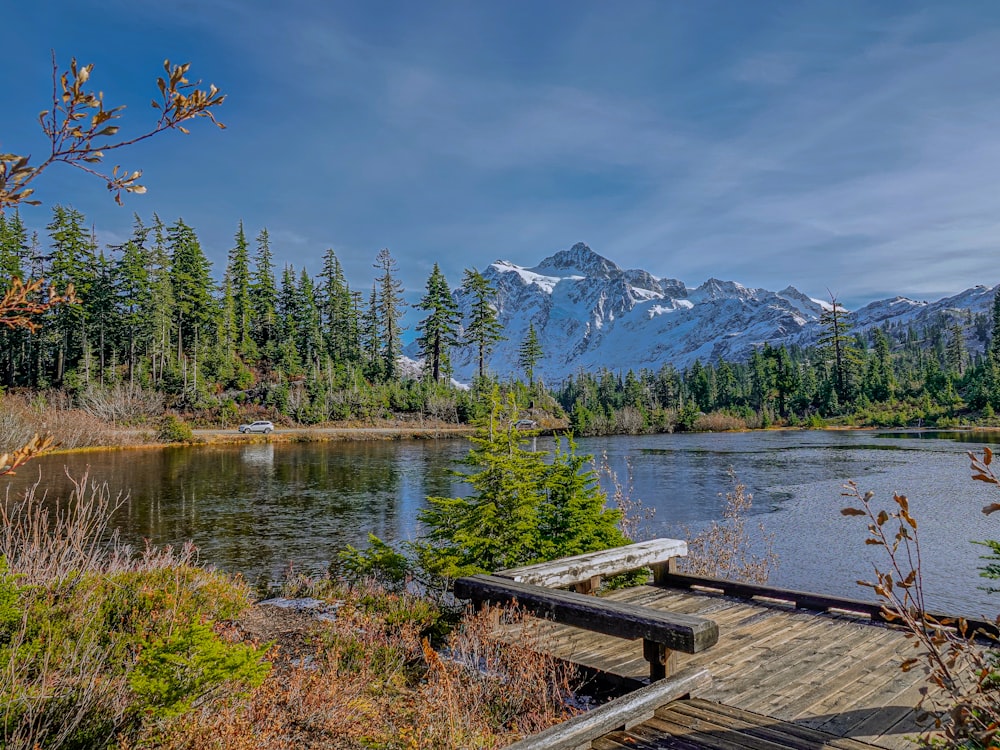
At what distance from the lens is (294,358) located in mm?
60469

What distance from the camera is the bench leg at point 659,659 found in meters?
4.10

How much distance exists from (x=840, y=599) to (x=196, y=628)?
18.5 feet

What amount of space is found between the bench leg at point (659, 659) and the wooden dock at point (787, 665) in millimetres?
177

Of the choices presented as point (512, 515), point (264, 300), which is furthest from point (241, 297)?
point (512, 515)

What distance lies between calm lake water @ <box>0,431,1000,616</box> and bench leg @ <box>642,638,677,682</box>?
7.00 metres

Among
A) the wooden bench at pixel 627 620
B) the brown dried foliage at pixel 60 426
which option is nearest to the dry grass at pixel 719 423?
the brown dried foliage at pixel 60 426

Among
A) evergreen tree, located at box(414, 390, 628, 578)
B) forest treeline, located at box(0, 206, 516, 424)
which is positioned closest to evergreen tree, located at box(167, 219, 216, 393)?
forest treeline, located at box(0, 206, 516, 424)

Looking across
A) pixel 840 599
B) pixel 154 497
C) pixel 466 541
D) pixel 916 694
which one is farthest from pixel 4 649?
pixel 154 497

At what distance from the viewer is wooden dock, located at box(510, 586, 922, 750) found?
3707 mm

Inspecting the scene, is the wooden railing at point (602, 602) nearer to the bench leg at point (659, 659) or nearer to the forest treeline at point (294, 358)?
the bench leg at point (659, 659)

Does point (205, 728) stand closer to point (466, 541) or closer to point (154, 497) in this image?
point (466, 541)

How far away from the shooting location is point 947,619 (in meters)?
5.04

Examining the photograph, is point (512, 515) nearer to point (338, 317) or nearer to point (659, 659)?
point (659, 659)

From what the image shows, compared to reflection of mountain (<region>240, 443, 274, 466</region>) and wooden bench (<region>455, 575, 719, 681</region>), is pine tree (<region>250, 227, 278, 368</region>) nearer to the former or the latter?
reflection of mountain (<region>240, 443, 274, 466</region>)
